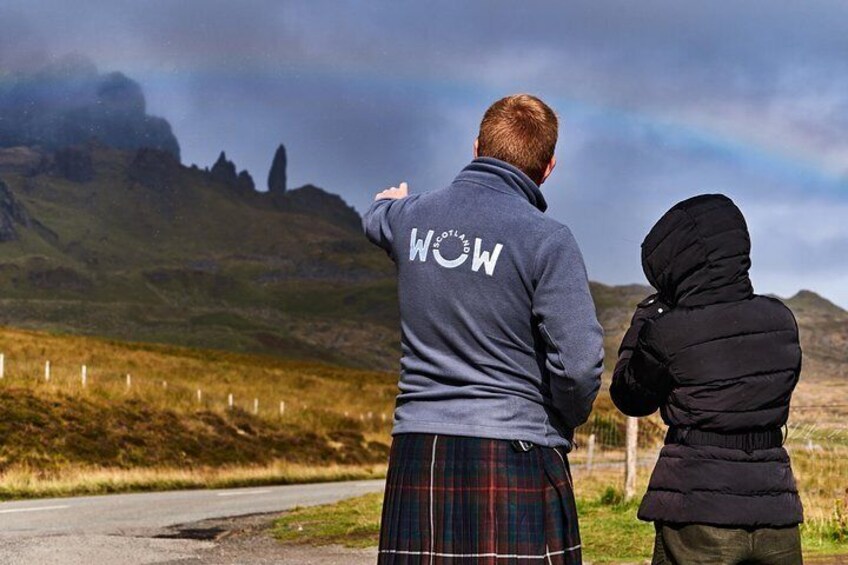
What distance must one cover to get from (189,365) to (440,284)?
56.1 m

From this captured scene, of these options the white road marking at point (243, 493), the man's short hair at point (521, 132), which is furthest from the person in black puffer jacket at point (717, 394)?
the white road marking at point (243, 493)

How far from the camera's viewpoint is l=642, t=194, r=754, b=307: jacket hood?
385cm

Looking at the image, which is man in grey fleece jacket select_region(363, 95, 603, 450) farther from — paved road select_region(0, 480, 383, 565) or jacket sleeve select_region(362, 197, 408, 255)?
paved road select_region(0, 480, 383, 565)

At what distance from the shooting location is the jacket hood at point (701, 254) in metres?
3.85

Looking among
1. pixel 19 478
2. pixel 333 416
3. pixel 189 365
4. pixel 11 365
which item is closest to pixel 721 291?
pixel 19 478

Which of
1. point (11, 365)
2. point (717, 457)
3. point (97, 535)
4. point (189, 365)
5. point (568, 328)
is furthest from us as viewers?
point (189, 365)

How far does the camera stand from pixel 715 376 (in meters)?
3.77

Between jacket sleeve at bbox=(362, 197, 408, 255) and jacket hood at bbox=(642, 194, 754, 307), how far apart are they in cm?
89

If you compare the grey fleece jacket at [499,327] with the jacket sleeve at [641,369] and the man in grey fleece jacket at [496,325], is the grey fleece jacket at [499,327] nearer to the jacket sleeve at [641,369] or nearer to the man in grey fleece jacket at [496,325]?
the man in grey fleece jacket at [496,325]

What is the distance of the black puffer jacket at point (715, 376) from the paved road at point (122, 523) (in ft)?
23.6

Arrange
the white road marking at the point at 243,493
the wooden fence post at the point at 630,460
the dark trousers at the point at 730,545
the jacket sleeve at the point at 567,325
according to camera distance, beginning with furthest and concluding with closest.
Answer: the white road marking at the point at 243,493, the wooden fence post at the point at 630,460, the dark trousers at the point at 730,545, the jacket sleeve at the point at 567,325

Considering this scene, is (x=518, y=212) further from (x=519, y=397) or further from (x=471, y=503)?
(x=471, y=503)

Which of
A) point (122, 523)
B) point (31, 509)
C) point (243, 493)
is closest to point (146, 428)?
point (243, 493)

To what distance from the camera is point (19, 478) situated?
69.2ft
